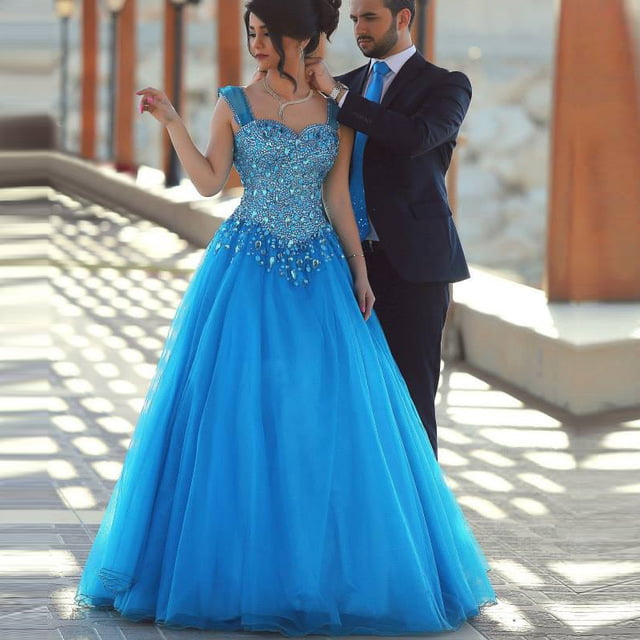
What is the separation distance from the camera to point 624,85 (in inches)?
213

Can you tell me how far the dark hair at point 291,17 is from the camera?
2826 millimetres

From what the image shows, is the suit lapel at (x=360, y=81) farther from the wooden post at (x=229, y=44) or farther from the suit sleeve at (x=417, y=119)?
the wooden post at (x=229, y=44)

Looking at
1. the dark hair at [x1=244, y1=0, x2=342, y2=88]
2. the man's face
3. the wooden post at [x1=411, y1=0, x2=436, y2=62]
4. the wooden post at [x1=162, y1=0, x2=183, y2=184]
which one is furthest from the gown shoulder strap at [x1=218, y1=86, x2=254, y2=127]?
the wooden post at [x1=162, y1=0, x2=183, y2=184]

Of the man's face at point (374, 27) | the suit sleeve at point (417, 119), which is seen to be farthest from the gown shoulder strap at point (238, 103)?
the man's face at point (374, 27)

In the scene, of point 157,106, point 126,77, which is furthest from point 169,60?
point 157,106

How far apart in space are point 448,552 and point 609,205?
2.95 meters

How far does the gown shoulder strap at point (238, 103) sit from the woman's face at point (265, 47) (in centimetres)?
8

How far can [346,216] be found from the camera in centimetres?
303

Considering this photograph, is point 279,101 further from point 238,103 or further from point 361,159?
point 361,159

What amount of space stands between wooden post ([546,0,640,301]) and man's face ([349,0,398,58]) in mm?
2447

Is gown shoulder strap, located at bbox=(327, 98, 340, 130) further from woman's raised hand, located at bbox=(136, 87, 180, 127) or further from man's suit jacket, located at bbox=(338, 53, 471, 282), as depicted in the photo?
woman's raised hand, located at bbox=(136, 87, 180, 127)

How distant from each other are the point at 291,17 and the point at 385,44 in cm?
A: 38

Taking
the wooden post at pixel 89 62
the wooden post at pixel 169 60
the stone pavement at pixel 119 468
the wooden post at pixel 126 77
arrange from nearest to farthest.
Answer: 1. the stone pavement at pixel 119 468
2. the wooden post at pixel 169 60
3. the wooden post at pixel 126 77
4. the wooden post at pixel 89 62

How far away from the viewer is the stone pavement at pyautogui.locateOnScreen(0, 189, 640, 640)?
9.75ft
